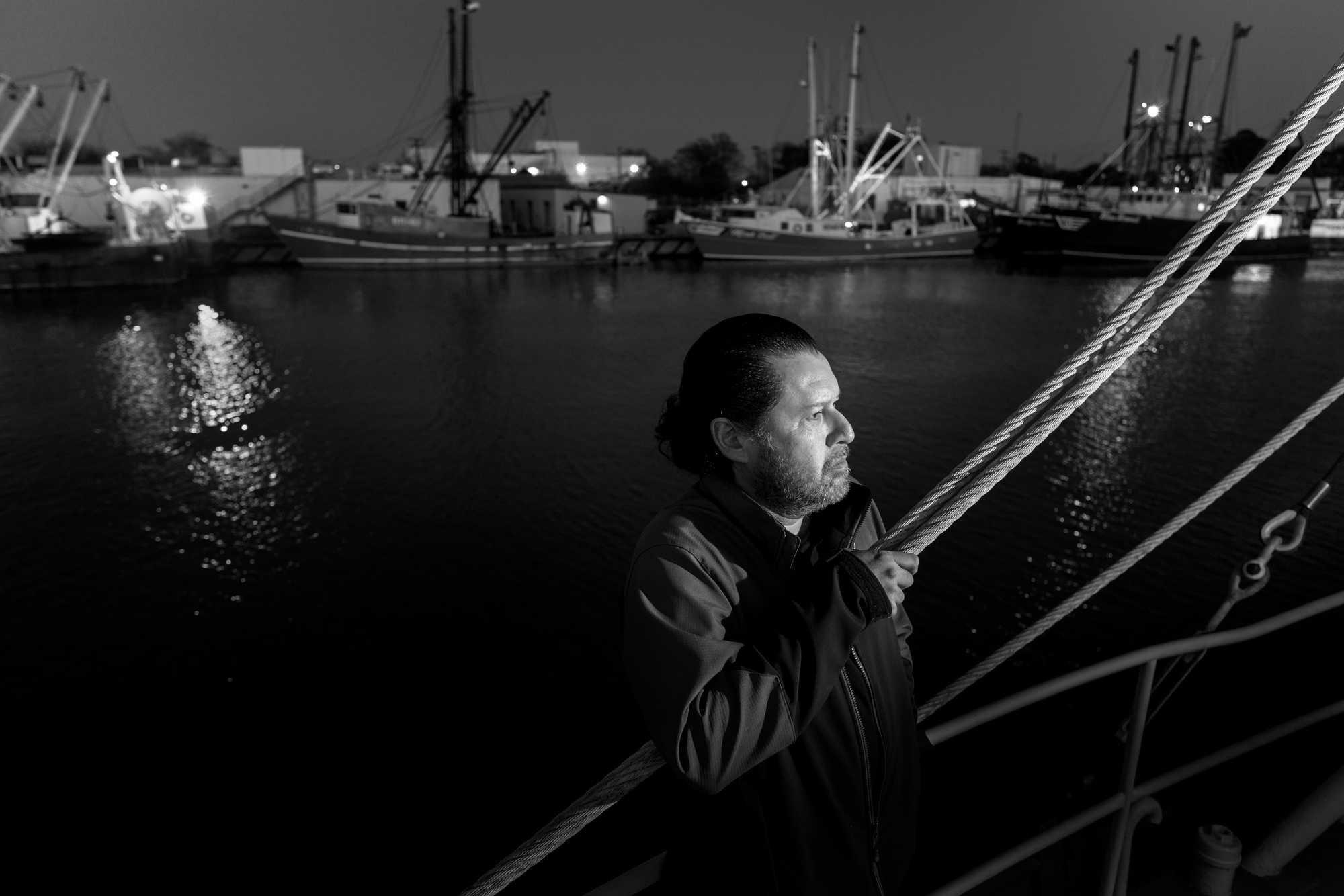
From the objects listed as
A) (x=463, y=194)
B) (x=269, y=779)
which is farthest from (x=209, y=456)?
(x=463, y=194)

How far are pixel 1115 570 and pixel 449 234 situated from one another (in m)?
41.4

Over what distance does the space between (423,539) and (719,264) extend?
3406cm

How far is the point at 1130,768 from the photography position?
1.90 metres

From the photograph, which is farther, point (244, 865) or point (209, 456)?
point (209, 456)

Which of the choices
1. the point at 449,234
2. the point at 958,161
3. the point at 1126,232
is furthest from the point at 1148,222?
the point at 449,234

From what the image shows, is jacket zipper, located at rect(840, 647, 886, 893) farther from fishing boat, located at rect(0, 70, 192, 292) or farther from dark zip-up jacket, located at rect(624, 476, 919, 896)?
fishing boat, located at rect(0, 70, 192, 292)

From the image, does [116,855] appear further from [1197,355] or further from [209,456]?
[1197,355]

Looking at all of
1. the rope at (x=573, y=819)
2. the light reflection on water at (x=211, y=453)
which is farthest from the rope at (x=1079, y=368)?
the light reflection on water at (x=211, y=453)

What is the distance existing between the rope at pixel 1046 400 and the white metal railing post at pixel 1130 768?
29.0 inches

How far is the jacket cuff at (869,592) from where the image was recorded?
1231 mm

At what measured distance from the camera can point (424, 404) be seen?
1405 cm

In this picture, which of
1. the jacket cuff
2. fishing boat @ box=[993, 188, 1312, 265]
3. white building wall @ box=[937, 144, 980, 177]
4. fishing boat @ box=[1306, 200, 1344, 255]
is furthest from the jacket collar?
white building wall @ box=[937, 144, 980, 177]

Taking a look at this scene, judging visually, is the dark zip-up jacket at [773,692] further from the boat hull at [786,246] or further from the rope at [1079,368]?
the boat hull at [786,246]

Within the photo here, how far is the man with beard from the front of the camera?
1.24m
